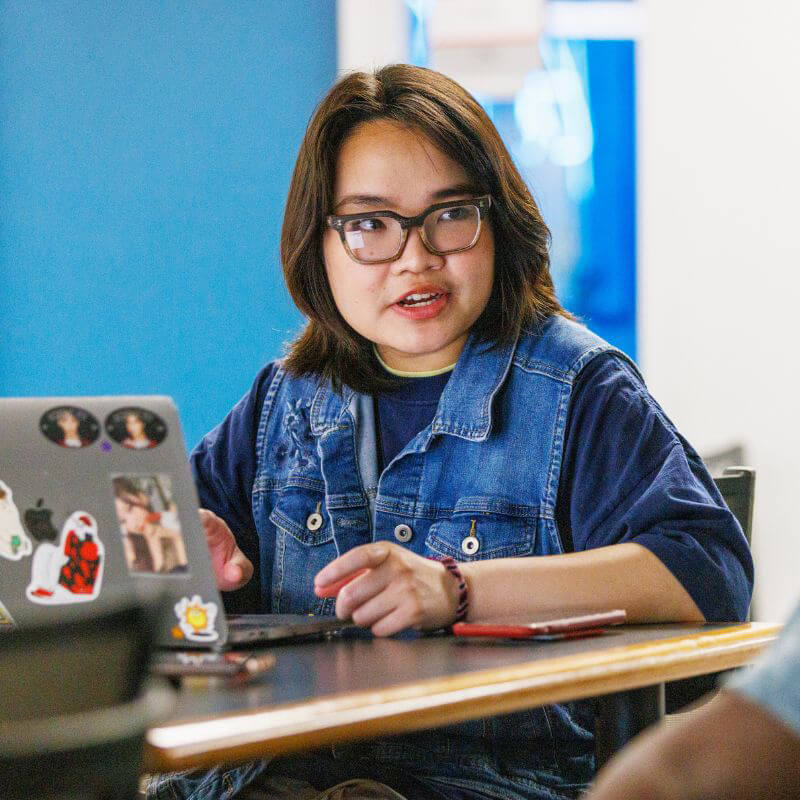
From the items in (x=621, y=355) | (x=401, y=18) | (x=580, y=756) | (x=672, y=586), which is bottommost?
(x=580, y=756)

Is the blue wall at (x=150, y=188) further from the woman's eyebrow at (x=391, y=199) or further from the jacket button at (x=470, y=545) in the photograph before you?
the jacket button at (x=470, y=545)

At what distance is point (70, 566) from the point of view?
1.23 m

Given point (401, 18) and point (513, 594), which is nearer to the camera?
point (513, 594)

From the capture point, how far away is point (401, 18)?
343 centimetres

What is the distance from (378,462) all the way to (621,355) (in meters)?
0.36

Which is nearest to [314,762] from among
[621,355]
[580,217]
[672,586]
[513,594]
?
[513,594]

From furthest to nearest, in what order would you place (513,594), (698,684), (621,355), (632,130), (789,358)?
(632,130), (789,358), (621,355), (698,684), (513,594)

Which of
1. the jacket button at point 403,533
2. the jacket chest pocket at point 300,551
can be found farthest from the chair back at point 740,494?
the jacket chest pocket at point 300,551

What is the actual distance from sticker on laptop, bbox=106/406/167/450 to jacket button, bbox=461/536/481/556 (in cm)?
55

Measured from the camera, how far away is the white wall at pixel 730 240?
3.27m

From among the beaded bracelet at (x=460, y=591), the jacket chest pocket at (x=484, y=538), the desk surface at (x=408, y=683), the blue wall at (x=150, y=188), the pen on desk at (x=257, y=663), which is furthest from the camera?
the blue wall at (x=150, y=188)

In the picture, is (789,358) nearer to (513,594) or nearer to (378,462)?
(378,462)

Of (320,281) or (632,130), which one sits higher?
(632,130)

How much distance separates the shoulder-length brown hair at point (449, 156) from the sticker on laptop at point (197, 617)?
675 mm
